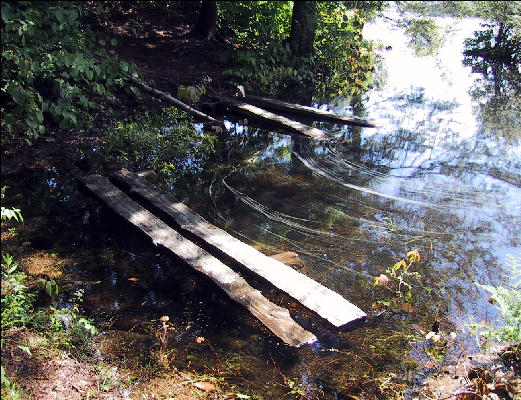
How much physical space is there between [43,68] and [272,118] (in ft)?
12.9

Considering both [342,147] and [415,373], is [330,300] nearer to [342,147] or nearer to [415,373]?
[415,373]

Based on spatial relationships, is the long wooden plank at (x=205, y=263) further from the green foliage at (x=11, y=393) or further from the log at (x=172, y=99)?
the log at (x=172, y=99)

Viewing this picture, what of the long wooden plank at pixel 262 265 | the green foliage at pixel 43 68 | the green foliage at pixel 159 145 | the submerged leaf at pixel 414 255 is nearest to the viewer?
the long wooden plank at pixel 262 265

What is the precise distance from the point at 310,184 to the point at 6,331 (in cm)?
437

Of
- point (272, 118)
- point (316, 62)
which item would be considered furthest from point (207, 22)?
point (272, 118)

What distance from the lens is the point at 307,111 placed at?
950 centimetres

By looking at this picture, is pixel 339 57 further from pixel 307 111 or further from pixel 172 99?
pixel 172 99

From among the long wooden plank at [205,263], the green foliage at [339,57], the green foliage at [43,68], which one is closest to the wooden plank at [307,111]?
the green foliage at [339,57]

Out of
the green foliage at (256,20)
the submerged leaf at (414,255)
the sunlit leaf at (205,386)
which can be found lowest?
the sunlit leaf at (205,386)

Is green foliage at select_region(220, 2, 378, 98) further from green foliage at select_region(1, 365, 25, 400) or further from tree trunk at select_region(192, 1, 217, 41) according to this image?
green foliage at select_region(1, 365, 25, 400)

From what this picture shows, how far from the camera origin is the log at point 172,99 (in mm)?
8570

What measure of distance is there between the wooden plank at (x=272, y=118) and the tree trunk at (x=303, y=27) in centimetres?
317

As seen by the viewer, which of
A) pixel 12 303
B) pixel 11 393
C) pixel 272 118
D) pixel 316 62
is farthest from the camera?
pixel 316 62

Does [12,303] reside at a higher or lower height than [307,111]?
lower
